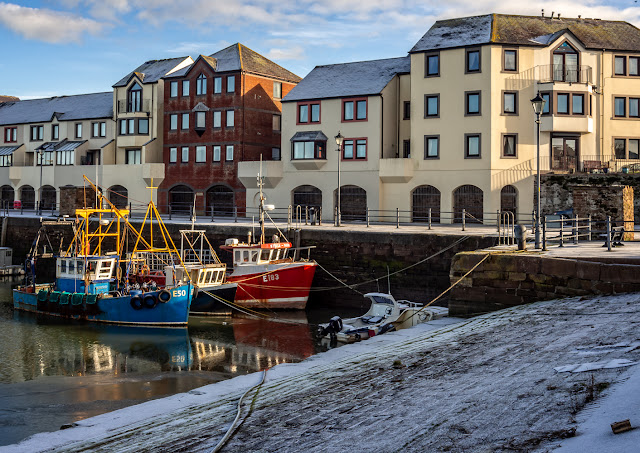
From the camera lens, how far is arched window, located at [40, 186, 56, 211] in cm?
6334

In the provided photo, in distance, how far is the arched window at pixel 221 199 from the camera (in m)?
52.3

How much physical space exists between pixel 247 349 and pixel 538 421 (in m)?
17.0

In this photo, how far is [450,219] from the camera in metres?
41.8

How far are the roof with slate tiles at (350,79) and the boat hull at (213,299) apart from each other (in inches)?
759

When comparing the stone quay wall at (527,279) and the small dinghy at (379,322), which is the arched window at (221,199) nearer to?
the small dinghy at (379,322)

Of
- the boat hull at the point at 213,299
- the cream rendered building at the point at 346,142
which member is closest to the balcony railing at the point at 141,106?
the cream rendered building at the point at 346,142

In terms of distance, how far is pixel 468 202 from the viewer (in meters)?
42.1

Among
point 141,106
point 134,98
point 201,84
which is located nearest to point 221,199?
point 201,84

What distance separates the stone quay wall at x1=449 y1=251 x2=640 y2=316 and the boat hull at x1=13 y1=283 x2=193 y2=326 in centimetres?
1362

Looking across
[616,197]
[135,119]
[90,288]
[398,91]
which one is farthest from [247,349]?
[135,119]

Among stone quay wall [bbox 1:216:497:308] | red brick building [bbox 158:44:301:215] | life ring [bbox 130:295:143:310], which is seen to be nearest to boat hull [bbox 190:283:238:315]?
life ring [bbox 130:295:143:310]

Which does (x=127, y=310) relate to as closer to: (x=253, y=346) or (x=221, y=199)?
(x=253, y=346)

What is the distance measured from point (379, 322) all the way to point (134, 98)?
43098 mm

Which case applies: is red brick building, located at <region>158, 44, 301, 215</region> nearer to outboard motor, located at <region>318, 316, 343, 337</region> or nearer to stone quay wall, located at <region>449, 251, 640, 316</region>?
outboard motor, located at <region>318, 316, 343, 337</region>
